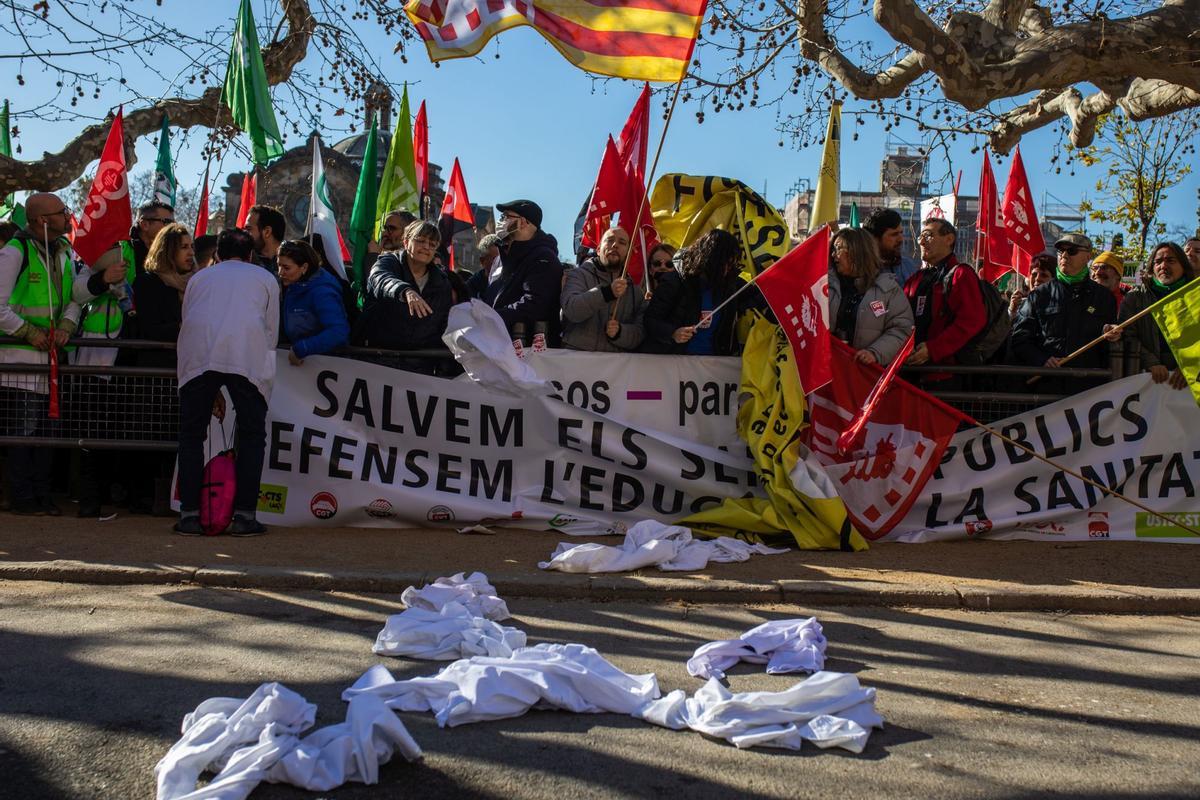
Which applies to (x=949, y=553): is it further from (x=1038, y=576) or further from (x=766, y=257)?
(x=766, y=257)

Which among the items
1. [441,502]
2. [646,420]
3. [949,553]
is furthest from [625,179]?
[949,553]

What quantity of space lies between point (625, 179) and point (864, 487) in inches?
119

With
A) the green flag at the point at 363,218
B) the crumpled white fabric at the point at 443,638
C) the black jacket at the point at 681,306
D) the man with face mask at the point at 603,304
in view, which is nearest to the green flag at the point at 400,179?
the green flag at the point at 363,218

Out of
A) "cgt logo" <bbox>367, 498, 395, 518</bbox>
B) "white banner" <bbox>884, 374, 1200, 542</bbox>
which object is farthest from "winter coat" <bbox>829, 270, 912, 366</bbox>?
"cgt logo" <bbox>367, 498, 395, 518</bbox>

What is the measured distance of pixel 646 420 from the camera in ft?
26.6

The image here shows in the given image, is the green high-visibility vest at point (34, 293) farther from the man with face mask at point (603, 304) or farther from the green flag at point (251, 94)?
the man with face mask at point (603, 304)

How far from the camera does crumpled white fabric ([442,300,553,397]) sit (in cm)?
786

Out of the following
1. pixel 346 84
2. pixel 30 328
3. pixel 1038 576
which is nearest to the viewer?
pixel 1038 576

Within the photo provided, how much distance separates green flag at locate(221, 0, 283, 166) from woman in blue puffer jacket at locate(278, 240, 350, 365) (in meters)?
3.20

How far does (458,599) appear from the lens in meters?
5.43

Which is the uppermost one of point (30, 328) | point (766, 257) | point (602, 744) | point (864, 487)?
point (766, 257)

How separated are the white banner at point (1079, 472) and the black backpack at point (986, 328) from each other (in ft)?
1.81

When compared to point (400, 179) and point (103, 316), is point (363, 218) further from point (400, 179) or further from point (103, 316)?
point (103, 316)

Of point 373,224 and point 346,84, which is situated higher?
point 346,84
